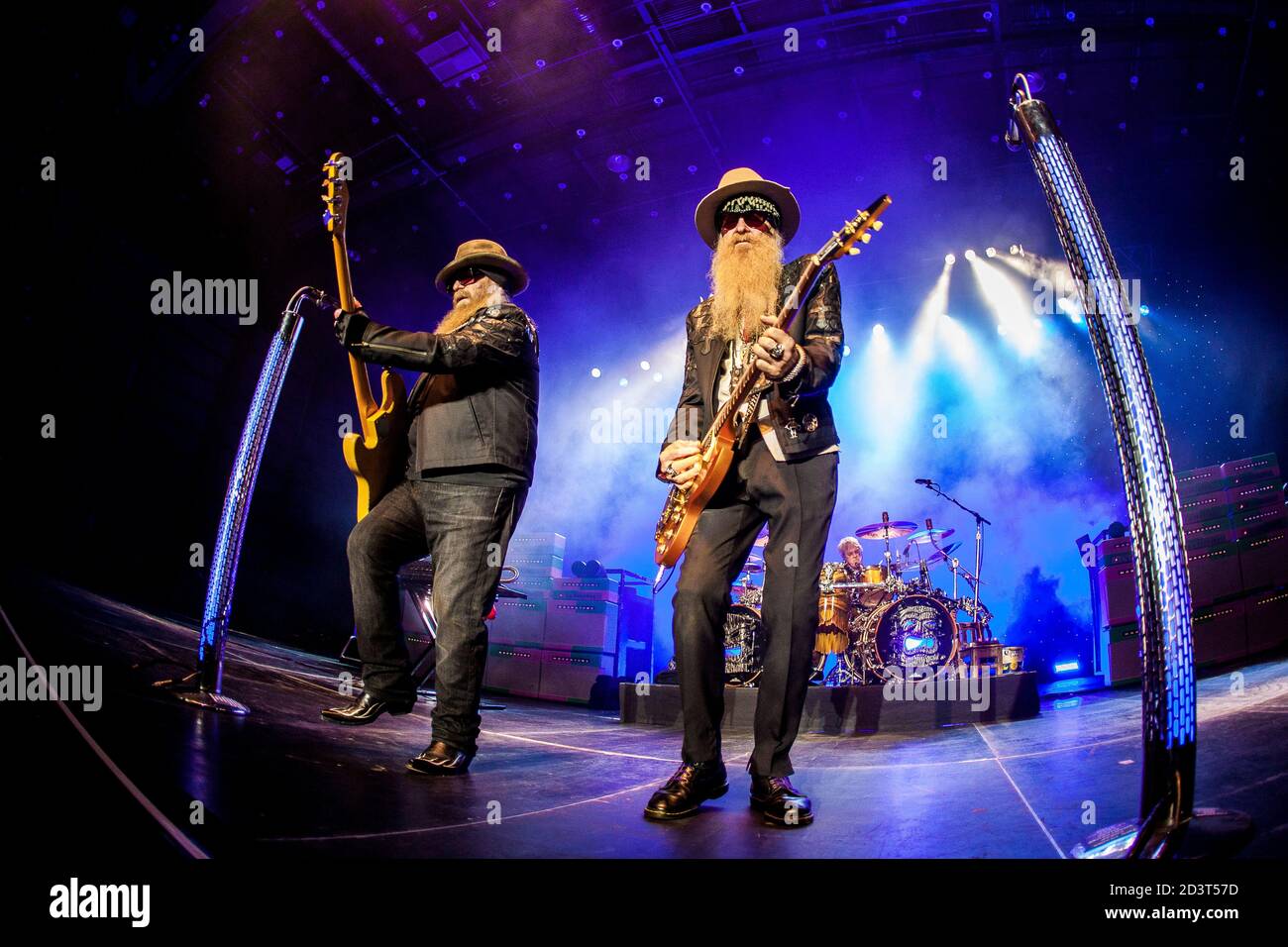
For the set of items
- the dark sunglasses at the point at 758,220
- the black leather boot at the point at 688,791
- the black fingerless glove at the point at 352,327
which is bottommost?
the black leather boot at the point at 688,791

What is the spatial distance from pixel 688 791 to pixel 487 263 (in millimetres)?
2503

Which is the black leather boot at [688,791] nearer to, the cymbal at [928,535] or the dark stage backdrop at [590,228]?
the dark stage backdrop at [590,228]

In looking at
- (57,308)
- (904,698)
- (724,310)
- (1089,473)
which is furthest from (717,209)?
(1089,473)

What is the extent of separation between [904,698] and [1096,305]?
13.1ft

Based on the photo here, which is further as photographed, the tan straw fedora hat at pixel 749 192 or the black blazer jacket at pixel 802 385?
the tan straw fedora hat at pixel 749 192

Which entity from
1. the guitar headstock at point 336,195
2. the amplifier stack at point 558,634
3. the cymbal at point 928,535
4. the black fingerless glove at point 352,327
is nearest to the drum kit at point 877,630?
the cymbal at point 928,535

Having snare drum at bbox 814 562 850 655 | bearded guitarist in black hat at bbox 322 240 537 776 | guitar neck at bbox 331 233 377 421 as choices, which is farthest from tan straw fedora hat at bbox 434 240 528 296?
snare drum at bbox 814 562 850 655

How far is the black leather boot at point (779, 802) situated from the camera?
193 cm

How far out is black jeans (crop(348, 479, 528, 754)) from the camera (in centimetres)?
262

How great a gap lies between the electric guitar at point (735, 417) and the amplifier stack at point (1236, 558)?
218 inches

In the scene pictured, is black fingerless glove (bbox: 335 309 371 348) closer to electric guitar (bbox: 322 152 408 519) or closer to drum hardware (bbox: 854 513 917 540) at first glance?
electric guitar (bbox: 322 152 408 519)

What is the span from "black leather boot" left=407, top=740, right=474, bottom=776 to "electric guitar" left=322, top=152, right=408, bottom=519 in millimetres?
1115

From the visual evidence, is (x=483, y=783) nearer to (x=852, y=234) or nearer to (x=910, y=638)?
(x=852, y=234)
